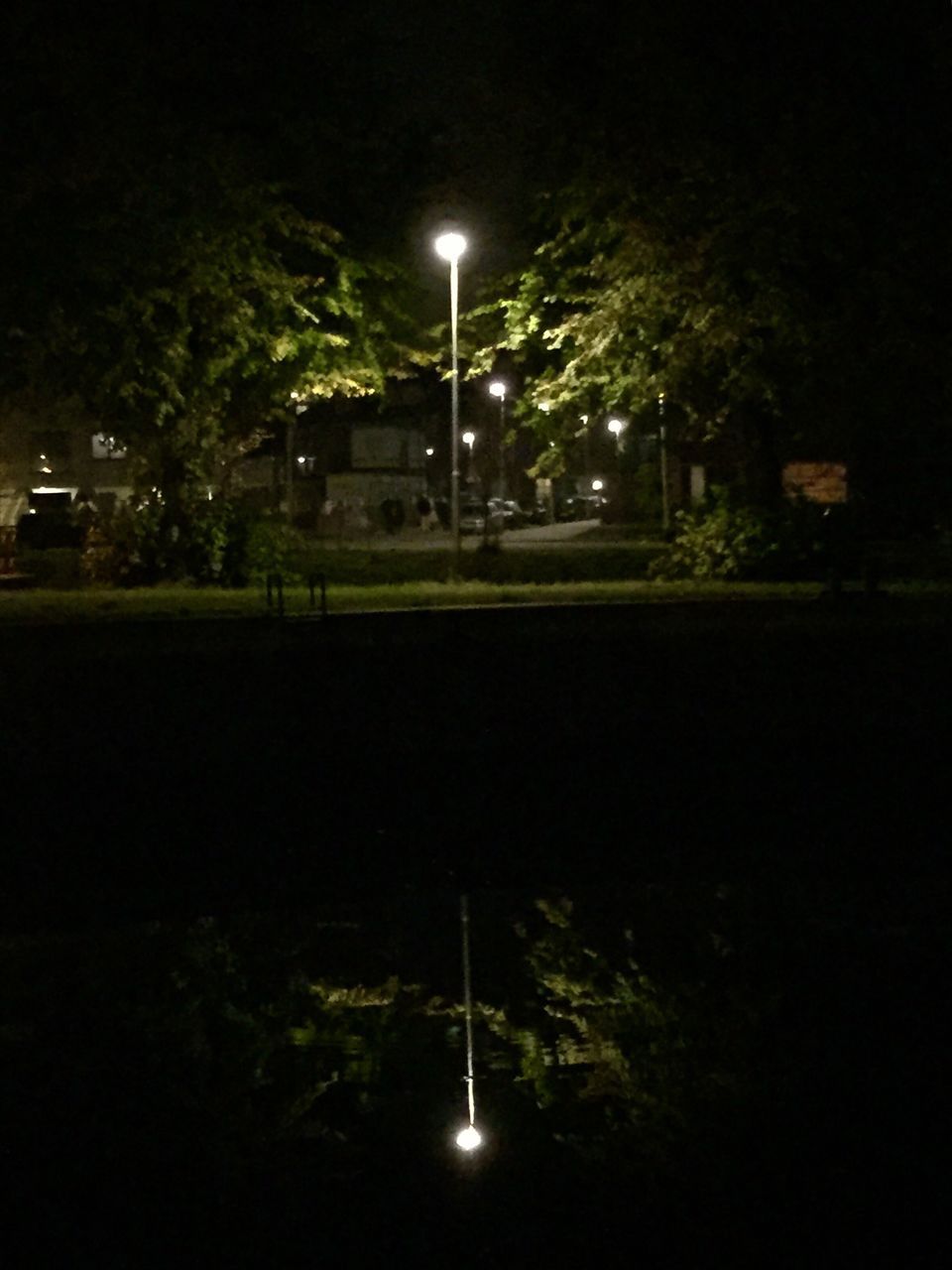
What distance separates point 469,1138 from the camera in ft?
22.5

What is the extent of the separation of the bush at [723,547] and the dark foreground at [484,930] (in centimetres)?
1770

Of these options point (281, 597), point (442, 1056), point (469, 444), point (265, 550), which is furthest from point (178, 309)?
point (469, 444)

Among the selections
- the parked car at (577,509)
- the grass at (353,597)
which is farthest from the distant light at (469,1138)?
the parked car at (577,509)

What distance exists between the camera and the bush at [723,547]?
3878 centimetres

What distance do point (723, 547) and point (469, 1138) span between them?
1289 inches

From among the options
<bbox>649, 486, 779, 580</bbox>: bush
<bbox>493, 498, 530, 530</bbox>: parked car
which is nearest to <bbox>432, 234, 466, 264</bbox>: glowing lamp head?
<bbox>649, 486, 779, 580</bbox>: bush

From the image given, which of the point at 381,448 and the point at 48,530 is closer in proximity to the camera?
Answer: the point at 48,530

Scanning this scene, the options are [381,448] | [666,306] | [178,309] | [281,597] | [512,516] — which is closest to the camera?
[281,597]

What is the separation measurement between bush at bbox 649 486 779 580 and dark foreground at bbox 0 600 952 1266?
58.1 ft

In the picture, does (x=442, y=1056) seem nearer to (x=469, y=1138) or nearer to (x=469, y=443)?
(x=469, y=1138)

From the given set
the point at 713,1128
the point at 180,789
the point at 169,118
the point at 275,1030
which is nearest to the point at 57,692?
the point at 180,789

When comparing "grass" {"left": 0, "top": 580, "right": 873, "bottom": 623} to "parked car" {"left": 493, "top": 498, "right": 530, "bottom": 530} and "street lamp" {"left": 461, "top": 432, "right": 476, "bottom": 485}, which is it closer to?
"parked car" {"left": 493, "top": 498, "right": 530, "bottom": 530}

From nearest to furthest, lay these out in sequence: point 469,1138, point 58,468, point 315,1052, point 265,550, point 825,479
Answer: point 469,1138
point 315,1052
point 265,550
point 825,479
point 58,468

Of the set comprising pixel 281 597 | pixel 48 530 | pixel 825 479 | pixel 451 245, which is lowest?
pixel 281 597
